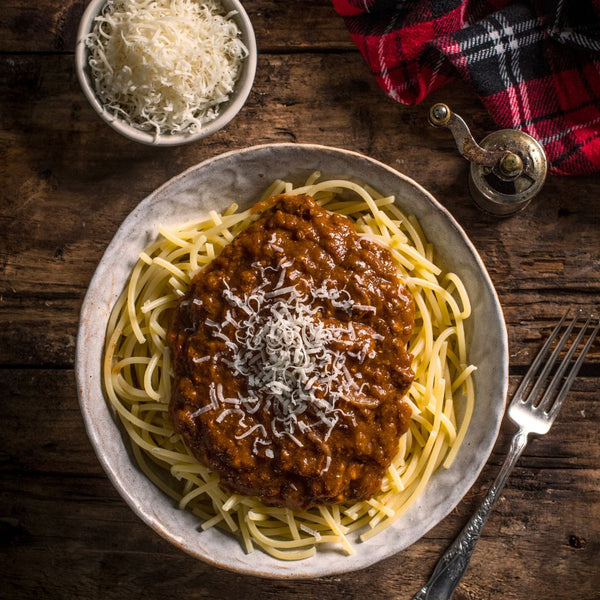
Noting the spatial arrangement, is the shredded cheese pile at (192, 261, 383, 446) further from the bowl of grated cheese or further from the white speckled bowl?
the bowl of grated cheese

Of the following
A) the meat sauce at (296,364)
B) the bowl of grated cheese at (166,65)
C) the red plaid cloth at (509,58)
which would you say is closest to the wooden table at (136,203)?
the red plaid cloth at (509,58)

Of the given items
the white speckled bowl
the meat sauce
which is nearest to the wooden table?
the white speckled bowl

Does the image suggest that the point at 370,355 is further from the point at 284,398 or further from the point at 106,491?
the point at 106,491

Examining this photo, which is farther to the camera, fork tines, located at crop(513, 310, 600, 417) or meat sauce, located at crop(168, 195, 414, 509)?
fork tines, located at crop(513, 310, 600, 417)

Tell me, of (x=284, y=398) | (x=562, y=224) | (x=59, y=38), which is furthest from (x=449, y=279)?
(x=59, y=38)

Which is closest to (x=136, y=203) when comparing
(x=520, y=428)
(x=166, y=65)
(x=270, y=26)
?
(x=166, y=65)

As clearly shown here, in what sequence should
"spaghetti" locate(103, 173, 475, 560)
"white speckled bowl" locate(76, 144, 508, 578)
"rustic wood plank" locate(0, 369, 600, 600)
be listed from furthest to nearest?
"rustic wood plank" locate(0, 369, 600, 600) < "spaghetti" locate(103, 173, 475, 560) < "white speckled bowl" locate(76, 144, 508, 578)

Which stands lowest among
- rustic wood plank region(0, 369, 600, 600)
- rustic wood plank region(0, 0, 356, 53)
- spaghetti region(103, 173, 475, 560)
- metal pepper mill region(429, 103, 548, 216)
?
rustic wood plank region(0, 369, 600, 600)
